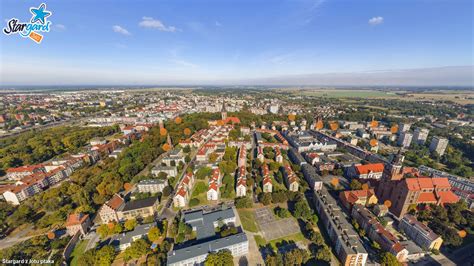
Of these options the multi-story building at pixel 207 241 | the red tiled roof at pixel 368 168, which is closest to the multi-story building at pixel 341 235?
the multi-story building at pixel 207 241

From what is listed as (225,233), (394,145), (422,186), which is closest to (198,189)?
(225,233)

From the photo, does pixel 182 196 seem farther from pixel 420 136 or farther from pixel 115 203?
pixel 420 136

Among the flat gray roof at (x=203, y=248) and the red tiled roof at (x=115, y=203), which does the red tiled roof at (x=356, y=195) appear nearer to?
the flat gray roof at (x=203, y=248)

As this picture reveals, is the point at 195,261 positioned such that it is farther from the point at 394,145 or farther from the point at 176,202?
the point at 394,145

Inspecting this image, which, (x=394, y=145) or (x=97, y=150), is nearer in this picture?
(x=97, y=150)

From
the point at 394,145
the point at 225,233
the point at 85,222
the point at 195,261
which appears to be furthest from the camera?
the point at 394,145

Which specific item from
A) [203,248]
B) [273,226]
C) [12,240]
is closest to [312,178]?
[273,226]
